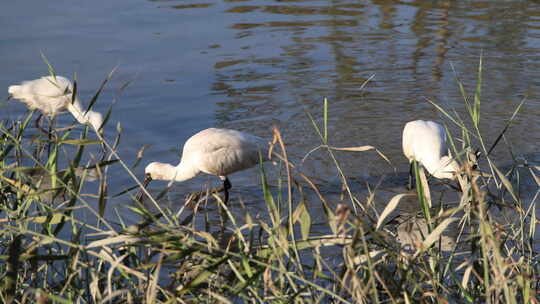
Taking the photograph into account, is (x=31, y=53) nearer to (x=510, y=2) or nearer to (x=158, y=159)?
(x=158, y=159)

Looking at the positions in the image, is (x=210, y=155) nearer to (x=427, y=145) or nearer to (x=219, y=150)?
(x=219, y=150)

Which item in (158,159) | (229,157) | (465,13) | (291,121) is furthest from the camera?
(465,13)

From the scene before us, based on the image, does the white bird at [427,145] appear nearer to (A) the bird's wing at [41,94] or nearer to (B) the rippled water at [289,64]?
(B) the rippled water at [289,64]

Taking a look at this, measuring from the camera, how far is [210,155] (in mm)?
5602

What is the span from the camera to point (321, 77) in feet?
26.9

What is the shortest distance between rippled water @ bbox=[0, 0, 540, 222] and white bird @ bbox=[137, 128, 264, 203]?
274 mm

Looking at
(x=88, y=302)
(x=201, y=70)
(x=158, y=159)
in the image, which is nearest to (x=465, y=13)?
(x=201, y=70)

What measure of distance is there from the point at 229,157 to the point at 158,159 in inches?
33.7

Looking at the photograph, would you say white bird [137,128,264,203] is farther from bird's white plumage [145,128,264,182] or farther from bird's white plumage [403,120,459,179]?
bird's white plumage [403,120,459,179]

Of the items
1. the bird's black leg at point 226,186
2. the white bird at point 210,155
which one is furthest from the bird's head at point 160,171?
the bird's black leg at point 226,186

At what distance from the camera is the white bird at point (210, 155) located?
18.3 feet

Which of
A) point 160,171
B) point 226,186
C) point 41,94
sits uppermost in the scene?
point 41,94

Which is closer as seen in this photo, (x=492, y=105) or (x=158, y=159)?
(x=158, y=159)

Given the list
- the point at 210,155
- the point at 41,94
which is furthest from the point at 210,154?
the point at 41,94
